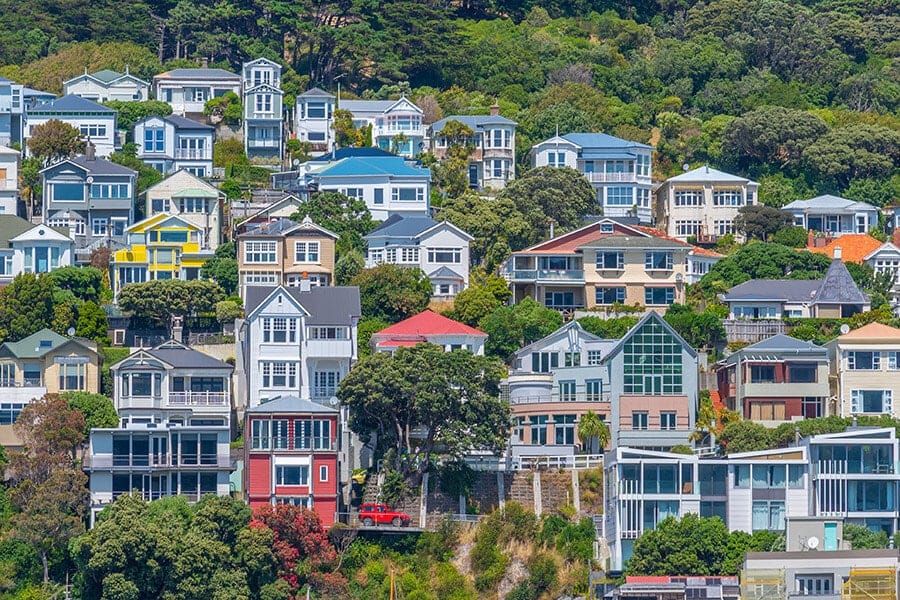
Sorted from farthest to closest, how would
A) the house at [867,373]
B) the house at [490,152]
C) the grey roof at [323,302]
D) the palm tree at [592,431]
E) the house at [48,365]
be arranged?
the house at [490,152] < the grey roof at [323,302] < the house at [48,365] < the house at [867,373] < the palm tree at [592,431]

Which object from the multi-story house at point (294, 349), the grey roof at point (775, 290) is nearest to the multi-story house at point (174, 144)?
the multi-story house at point (294, 349)

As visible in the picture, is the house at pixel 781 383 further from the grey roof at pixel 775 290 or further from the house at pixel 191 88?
the house at pixel 191 88

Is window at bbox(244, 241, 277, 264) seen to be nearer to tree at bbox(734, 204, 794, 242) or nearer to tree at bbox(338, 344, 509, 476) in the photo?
tree at bbox(338, 344, 509, 476)

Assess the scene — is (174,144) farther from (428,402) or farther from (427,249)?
(428,402)

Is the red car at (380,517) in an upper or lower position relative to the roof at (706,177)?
lower

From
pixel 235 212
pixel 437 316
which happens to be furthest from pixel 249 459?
pixel 235 212

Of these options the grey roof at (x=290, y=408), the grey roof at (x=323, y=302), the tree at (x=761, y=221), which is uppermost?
the tree at (x=761, y=221)
